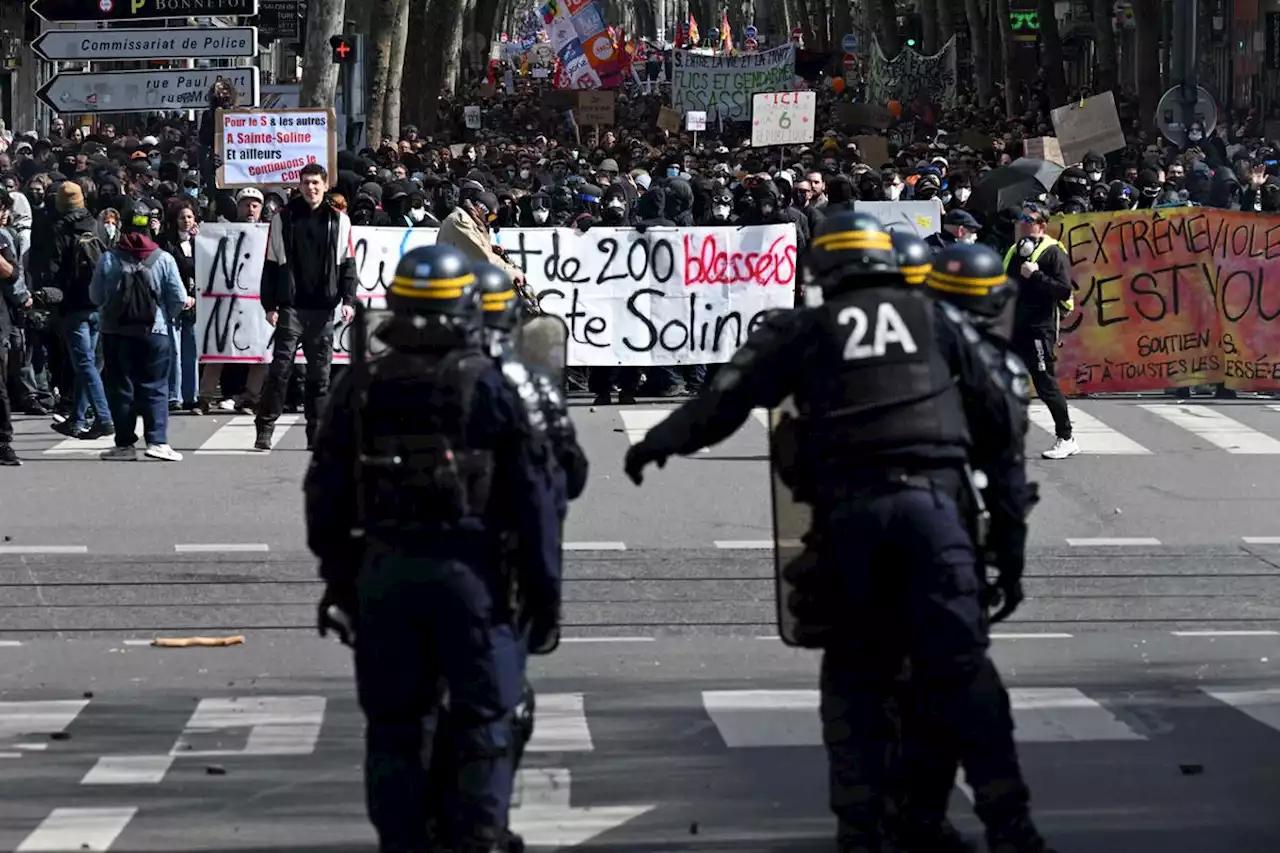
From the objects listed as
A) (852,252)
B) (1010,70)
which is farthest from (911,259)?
(1010,70)

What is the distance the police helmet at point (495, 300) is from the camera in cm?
579

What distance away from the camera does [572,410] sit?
17656 millimetres

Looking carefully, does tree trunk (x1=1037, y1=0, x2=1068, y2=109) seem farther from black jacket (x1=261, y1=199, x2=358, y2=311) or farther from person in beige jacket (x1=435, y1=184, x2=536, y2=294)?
black jacket (x1=261, y1=199, x2=358, y2=311)

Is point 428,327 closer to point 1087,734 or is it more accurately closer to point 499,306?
point 499,306

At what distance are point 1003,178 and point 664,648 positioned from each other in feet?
Answer: 40.6

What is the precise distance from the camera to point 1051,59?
4641 centimetres

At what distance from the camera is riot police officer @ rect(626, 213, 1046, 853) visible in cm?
562

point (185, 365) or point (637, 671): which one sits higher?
point (185, 365)

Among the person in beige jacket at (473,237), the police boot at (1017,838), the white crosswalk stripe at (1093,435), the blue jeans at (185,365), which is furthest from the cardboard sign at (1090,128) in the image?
the police boot at (1017,838)

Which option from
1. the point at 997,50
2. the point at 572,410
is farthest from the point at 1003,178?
the point at 997,50

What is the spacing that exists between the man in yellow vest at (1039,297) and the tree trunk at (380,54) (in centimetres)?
2533

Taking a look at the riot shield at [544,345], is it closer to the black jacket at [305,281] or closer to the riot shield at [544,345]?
the riot shield at [544,345]

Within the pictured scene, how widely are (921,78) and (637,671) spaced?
4786 cm

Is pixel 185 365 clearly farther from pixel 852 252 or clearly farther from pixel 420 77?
pixel 420 77
